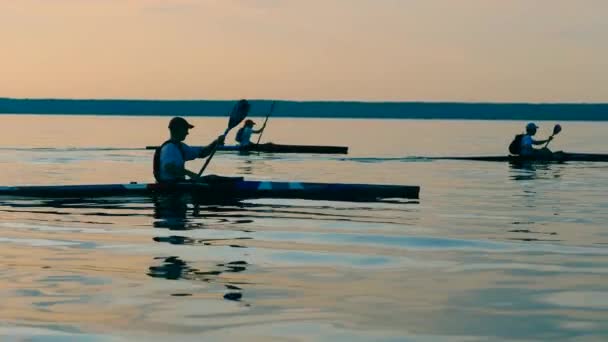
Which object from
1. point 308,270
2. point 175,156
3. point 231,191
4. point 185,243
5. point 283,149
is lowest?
point 308,270

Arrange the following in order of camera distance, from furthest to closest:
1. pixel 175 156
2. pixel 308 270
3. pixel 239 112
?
1. pixel 239 112
2. pixel 175 156
3. pixel 308 270

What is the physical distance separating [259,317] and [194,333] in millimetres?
719

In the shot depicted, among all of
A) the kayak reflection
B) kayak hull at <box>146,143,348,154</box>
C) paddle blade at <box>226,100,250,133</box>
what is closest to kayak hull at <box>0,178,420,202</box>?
the kayak reflection

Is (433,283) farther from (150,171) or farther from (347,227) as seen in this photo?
(150,171)

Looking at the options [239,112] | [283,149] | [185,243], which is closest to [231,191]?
[239,112]

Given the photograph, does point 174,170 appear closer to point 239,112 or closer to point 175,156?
point 175,156

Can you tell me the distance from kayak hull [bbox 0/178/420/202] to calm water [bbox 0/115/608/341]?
0.86ft

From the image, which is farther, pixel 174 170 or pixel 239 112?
pixel 239 112

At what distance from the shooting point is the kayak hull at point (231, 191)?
1888 centimetres

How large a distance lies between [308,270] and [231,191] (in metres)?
8.00

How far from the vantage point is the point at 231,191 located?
19172 millimetres

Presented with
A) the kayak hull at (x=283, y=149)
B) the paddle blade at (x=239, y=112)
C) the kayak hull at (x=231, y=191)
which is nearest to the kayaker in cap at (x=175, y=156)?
the kayak hull at (x=231, y=191)

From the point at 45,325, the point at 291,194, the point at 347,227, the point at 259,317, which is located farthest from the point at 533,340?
the point at 291,194

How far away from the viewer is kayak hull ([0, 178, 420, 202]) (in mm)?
18875
